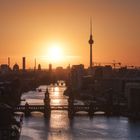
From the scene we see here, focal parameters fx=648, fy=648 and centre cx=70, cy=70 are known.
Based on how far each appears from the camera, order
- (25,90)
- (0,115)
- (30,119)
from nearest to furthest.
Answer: (0,115)
(30,119)
(25,90)

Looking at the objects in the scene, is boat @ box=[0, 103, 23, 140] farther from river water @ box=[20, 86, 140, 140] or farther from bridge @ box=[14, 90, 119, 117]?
bridge @ box=[14, 90, 119, 117]

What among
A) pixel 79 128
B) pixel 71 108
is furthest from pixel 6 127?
pixel 71 108

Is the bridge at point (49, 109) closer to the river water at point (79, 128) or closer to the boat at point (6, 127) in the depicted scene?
the river water at point (79, 128)

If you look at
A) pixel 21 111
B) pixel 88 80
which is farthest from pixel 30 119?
pixel 88 80

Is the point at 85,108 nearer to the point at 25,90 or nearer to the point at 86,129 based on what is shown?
the point at 86,129

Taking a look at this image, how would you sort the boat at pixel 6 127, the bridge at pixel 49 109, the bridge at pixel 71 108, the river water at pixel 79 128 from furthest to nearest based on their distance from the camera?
1. the bridge at pixel 71 108
2. the bridge at pixel 49 109
3. the river water at pixel 79 128
4. the boat at pixel 6 127

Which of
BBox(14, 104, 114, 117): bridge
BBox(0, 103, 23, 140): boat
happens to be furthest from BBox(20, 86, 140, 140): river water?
BBox(0, 103, 23, 140): boat

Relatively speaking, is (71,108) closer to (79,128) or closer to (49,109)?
(49,109)

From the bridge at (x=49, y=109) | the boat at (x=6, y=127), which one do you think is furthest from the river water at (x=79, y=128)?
the boat at (x=6, y=127)

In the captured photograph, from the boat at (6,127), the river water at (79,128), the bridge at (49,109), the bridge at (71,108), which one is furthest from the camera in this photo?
the bridge at (71,108)
